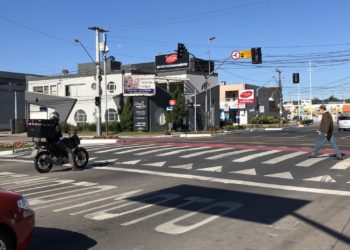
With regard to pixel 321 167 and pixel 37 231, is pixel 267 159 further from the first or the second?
pixel 37 231

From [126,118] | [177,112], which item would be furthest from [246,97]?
[126,118]

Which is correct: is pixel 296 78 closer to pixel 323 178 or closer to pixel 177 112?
pixel 177 112

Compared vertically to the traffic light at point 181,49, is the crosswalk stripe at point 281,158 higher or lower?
lower

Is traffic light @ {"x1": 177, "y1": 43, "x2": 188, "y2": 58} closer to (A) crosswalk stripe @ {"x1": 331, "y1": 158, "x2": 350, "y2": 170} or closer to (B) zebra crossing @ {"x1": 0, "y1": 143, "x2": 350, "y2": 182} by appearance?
(B) zebra crossing @ {"x1": 0, "y1": 143, "x2": 350, "y2": 182}

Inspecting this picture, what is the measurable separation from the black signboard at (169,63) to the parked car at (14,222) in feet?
206

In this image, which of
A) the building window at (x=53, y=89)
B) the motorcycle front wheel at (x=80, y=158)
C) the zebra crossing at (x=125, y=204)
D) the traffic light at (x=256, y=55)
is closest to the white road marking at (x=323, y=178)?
the zebra crossing at (x=125, y=204)

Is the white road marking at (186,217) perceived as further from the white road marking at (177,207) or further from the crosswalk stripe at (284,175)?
the crosswalk stripe at (284,175)

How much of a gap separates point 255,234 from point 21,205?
3224mm

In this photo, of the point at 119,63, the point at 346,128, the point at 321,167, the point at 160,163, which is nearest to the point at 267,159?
the point at 321,167

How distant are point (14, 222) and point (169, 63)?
6577 cm

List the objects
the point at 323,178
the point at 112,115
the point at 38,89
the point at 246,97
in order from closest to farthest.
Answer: the point at 323,178 → the point at 112,115 → the point at 38,89 → the point at 246,97

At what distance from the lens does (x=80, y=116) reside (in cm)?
5984

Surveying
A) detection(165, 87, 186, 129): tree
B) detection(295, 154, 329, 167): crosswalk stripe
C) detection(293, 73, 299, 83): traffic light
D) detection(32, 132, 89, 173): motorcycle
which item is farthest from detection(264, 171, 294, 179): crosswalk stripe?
detection(293, 73, 299, 83): traffic light

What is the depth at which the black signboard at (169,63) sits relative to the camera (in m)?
68.7
